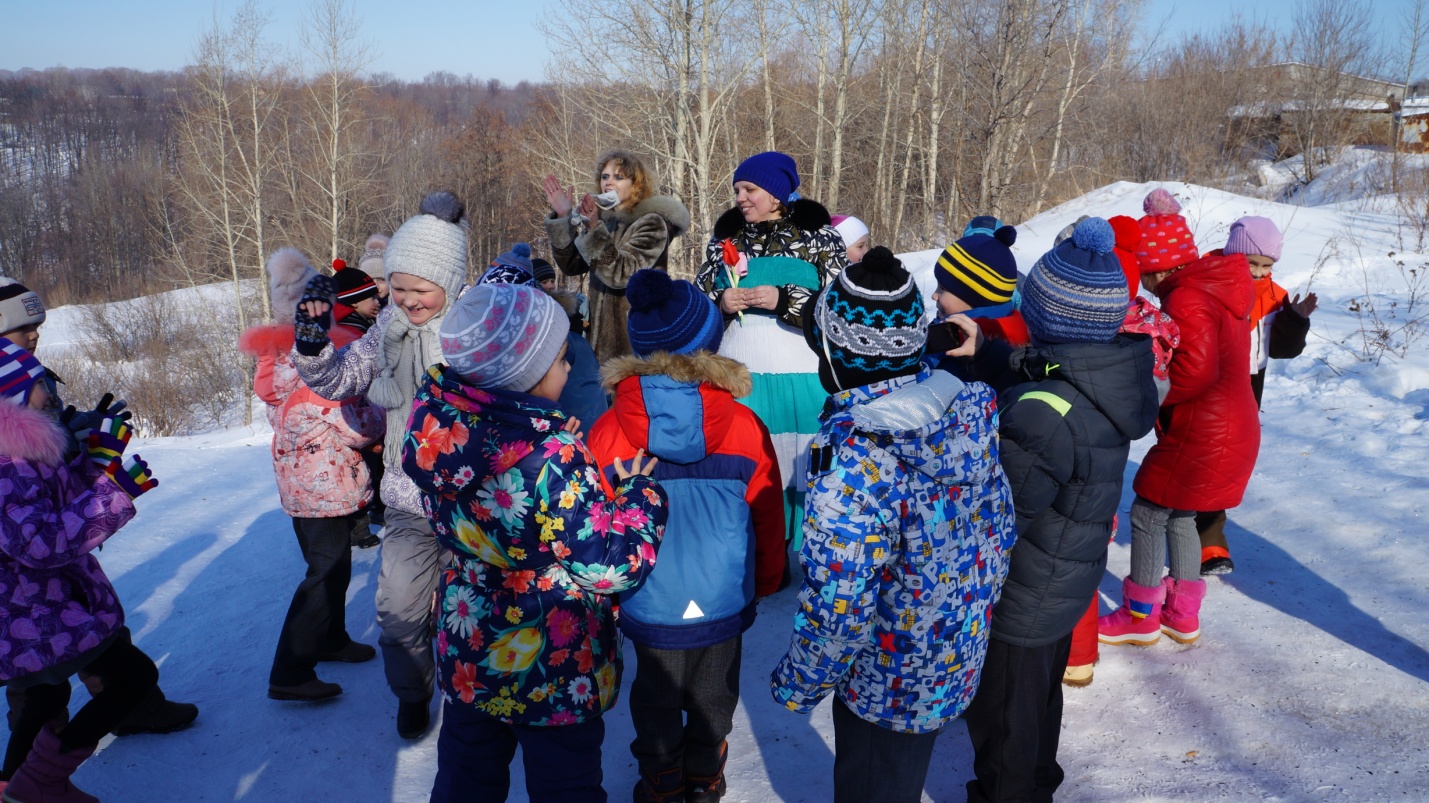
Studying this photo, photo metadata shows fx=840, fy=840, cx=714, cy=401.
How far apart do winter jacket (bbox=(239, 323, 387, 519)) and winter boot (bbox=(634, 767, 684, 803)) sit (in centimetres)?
158

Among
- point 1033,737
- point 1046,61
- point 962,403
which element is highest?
point 1046,61

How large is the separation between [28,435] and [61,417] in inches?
9.3

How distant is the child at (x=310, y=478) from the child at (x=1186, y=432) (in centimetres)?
304

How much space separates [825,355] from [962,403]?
331 millimetres

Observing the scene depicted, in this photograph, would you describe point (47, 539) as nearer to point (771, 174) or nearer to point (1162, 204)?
point (771, 174)

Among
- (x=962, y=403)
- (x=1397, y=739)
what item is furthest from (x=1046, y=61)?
(x=962, y=403)

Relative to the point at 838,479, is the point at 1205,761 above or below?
below

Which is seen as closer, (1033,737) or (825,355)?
(825,355)

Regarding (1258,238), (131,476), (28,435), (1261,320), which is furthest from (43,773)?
(1261,320)

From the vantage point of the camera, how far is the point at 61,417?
2494 millimetres

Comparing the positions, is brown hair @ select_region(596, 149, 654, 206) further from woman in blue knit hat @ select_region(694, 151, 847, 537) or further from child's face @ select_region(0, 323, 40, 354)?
child's face @ select_region(0, 323, 40, 354)

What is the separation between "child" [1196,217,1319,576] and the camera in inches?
158

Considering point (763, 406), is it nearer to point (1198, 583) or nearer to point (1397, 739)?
point (1198, 583)

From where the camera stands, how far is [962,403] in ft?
6.22
